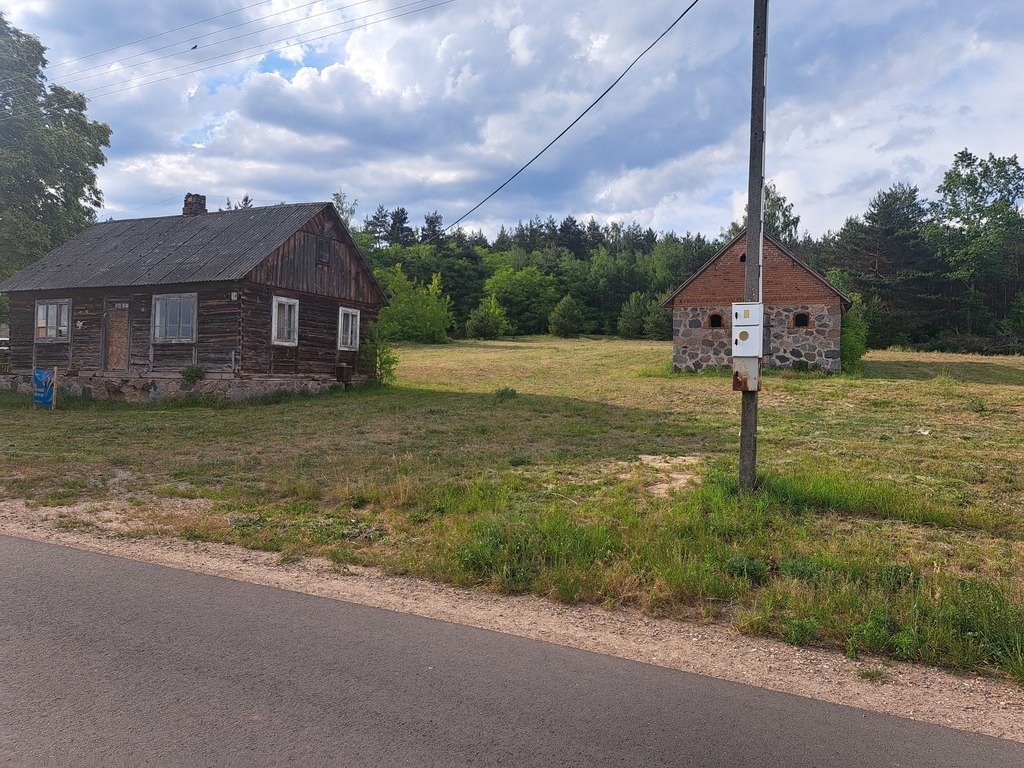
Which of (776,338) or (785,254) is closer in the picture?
(785,254)

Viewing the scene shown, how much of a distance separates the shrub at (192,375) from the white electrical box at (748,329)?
19012mm

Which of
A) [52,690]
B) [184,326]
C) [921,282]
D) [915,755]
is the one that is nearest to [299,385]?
[184,326]

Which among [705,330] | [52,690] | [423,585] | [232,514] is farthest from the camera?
[705,330]

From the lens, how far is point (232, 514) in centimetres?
805

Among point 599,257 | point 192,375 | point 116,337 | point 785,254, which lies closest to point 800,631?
point 192,375

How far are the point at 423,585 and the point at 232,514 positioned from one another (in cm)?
337

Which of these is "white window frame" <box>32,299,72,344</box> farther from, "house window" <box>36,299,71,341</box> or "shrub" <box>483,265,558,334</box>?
"shrub" <box>483,265,558,334</box>

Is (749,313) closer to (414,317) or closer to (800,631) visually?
(800,631)

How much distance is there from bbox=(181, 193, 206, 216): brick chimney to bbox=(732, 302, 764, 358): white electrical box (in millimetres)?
25240

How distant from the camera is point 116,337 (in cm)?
2386

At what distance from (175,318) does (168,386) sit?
2234mm

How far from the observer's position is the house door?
23.6m

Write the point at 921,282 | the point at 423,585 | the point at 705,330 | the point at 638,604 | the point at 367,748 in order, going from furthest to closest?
the point at 921,282, the point at 705,330, the point at 423,585, the point at 638,604, the point at 367,748

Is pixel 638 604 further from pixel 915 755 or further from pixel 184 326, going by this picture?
pixel 184 326
